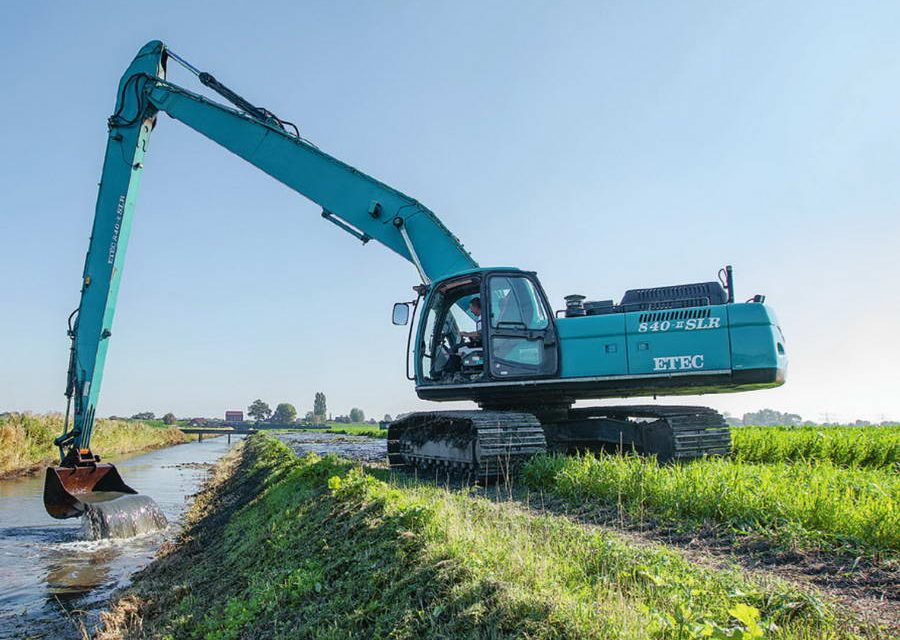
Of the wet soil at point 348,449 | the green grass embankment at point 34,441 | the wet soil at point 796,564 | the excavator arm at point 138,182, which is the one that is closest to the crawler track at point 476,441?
the wet soil at point 796,564

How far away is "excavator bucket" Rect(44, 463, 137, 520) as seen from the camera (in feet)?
34.4

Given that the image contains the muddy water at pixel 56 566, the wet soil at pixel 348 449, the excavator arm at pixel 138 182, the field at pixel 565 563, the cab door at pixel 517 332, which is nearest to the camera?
the field at pixel 565 563

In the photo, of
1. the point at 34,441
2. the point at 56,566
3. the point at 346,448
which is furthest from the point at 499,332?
the point at 34,441

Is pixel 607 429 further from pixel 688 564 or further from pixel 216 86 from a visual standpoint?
pixel 216 86

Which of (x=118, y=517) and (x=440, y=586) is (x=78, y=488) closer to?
(x=118, y=517)

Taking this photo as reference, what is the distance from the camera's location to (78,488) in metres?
10.9

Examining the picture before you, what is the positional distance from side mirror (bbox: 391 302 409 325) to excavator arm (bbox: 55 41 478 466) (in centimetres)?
106

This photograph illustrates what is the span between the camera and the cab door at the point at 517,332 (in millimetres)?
8602

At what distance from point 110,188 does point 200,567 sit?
7735 millimetres

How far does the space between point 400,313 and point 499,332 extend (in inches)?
74.8

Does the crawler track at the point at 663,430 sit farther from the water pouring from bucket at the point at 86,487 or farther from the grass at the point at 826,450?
the water pouring from bucket at the point at 86,487

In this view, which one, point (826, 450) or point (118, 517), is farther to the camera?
point (826, 450)

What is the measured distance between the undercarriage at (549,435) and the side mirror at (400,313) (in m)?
1.51

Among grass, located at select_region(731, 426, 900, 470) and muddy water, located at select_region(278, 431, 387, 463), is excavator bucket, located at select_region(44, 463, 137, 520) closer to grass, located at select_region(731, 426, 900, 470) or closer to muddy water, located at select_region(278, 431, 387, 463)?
muddy water, located at select_region(278, 431, 387, 463)
